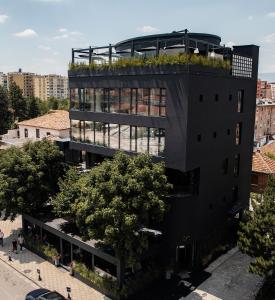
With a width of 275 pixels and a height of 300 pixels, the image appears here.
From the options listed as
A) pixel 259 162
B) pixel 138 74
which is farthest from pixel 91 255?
pixel 259 162

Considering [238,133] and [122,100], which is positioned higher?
[122,100]

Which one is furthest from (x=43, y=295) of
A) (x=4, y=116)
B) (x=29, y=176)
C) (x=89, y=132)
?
(x=4, y=116)

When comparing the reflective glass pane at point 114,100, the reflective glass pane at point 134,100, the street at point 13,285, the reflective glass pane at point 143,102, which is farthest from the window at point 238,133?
the street at point 13,285

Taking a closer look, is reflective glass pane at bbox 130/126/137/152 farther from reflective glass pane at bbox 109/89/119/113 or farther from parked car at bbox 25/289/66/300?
parked car at bbox 25/289/66/300

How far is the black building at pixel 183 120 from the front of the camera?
2317cm

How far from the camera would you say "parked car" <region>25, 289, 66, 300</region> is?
21.5 metres

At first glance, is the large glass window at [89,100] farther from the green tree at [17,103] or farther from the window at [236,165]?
the green tree at [17,103]

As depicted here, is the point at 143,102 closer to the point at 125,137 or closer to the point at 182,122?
the point at 125,137

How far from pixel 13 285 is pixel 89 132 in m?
12.6

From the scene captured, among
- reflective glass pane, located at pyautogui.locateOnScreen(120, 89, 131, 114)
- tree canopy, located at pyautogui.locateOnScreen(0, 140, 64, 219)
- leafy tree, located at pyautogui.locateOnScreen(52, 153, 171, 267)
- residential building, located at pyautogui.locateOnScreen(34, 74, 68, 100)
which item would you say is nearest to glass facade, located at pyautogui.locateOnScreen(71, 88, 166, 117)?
reflective glass pane, located at pyautogui.locateOnScreen(120, 89, 131, 114)

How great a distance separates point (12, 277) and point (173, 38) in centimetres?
2027

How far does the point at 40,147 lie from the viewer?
29.9 metres

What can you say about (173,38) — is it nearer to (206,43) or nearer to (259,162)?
(206,43)

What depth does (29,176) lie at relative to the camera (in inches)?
1080
